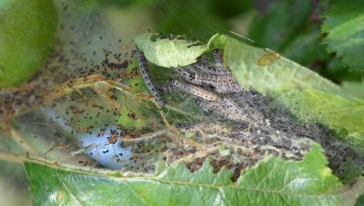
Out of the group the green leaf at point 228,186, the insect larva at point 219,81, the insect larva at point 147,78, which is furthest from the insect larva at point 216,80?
the green leaf at point 228,186

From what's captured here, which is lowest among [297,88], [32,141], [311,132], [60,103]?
[32,141]

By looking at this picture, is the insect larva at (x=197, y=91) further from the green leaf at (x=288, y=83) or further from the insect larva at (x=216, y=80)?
the green leaf at (x=288, y=83)

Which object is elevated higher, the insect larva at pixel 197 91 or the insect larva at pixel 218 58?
the insect larva at pixel 218 58

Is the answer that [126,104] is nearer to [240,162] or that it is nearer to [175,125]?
[175,125]

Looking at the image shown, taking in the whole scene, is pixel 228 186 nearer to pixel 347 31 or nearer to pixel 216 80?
pixel 216 80

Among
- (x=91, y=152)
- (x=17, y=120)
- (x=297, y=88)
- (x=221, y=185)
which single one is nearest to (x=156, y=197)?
(x=221, y=185)
